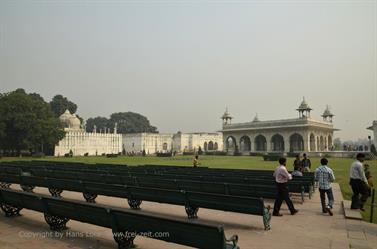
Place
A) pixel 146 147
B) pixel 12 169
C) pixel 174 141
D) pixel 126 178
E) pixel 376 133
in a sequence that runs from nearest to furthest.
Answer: pixel 126 178 → pixel 12 169 → pixel 376 133 → pixel 146 147 → pixel 174 141

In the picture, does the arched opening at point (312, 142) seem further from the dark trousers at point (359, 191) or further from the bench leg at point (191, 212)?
the bench leg at point (191, 212)

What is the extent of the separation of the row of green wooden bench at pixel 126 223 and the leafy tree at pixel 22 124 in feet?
181

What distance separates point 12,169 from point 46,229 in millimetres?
11736

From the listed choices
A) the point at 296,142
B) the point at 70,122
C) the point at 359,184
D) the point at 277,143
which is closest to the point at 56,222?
the point at 359,184

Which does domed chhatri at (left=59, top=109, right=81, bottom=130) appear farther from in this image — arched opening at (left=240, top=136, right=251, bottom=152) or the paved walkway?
the paved walkway

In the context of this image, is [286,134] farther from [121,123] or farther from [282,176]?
[121,123]

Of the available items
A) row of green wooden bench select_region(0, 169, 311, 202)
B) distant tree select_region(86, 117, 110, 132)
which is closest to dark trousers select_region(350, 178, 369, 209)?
row of green wooden bench select_region(0, 169, 311, 202)

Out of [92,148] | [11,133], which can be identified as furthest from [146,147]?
[11,133]

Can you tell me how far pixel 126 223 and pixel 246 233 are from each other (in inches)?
114

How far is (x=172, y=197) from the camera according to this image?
29.7 feet

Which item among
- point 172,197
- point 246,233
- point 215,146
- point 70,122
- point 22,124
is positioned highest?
point 70,122

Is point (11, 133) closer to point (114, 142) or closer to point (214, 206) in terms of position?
point (114, 142)

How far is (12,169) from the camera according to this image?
59.8 feet

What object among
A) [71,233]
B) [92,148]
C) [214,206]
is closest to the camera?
[71,233]
